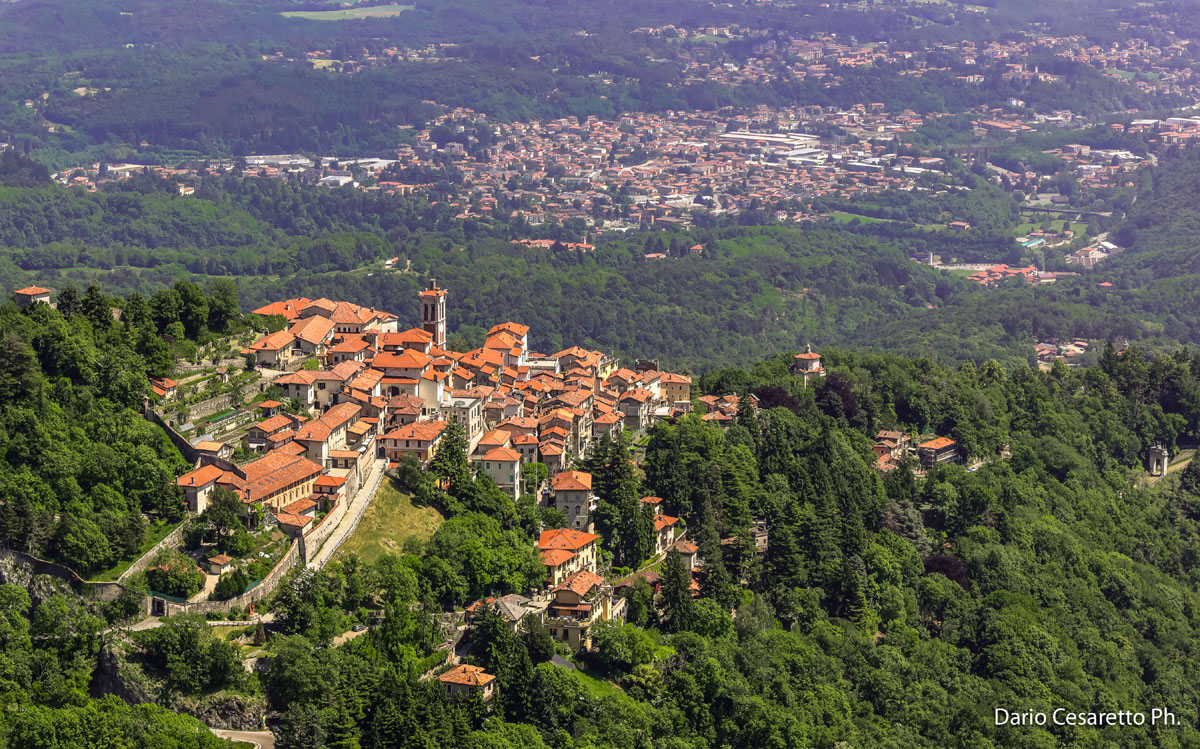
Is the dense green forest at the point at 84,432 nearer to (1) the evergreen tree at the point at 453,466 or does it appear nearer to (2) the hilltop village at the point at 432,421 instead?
(2) the hilltop village at the point at 432,421

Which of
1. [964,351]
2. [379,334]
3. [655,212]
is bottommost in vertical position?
[655,212]

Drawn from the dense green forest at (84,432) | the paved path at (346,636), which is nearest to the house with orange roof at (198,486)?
the dense green forest at (84,432)

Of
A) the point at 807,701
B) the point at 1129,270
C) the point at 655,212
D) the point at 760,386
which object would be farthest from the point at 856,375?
the point at 655,212

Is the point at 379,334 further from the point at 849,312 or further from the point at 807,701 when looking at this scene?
the point at 849,312

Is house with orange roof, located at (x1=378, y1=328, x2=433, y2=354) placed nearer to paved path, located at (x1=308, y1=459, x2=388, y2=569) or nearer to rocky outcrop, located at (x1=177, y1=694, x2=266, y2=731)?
paved path, located at (x1=308, y1=459, x2=388, y2=569)

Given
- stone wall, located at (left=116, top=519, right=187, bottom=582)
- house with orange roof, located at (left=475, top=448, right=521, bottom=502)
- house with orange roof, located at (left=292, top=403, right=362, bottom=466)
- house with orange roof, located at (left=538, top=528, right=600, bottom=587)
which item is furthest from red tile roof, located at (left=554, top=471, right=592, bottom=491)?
stone wall, located at (left=116, top=519, right=187, bottom=582)

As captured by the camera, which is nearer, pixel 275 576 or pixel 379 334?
pixel 275 576
